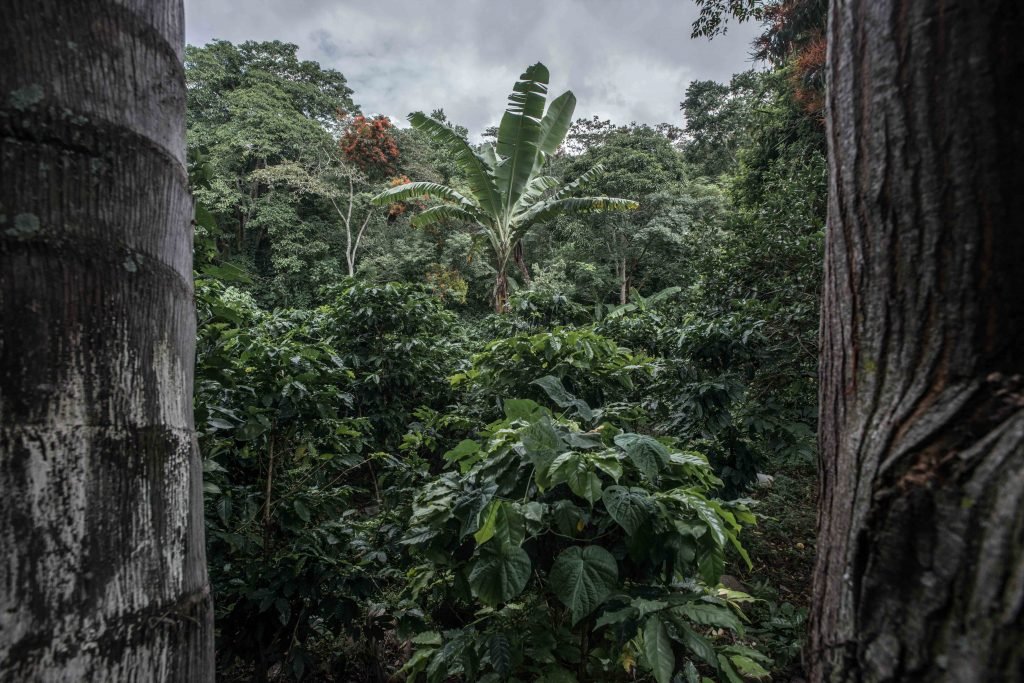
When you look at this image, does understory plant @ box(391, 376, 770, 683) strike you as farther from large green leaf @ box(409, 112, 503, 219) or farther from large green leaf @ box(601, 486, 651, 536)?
large green leaf @ box(409, 112, 503, 219)

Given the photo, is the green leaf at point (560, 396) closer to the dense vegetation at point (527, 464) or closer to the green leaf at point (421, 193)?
the dense vegetation at point (527, 464)

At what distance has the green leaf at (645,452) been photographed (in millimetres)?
1195

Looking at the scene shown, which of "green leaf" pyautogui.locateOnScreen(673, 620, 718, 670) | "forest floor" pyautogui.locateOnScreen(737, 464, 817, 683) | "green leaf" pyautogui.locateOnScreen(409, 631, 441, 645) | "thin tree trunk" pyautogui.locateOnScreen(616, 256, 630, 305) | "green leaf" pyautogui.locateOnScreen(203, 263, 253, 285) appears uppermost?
"thin tree trunk" pyautogui.locateOnScreen(616, 256, 630, 305)

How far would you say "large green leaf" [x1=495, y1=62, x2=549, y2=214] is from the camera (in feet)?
23.4

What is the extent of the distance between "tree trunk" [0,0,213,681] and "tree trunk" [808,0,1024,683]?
878 mm

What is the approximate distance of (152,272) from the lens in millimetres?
669

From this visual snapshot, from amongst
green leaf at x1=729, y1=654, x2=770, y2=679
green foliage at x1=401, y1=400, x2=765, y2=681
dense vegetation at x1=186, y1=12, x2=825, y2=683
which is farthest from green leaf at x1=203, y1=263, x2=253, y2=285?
green leaf at x1=729, y1=654, x2=770, y2=679

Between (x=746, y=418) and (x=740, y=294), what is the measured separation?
3.72 feet

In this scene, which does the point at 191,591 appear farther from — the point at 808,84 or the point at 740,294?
the point at 808,84

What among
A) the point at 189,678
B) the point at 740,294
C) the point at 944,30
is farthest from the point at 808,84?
the point at 189,678

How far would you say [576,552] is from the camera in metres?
1.24

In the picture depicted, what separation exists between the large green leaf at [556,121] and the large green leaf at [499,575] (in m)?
7.90

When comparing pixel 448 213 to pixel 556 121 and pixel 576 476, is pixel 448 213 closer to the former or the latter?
pixel 556 121

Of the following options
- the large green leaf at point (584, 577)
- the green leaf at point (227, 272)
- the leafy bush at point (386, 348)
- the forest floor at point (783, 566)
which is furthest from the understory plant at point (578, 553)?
the leafy bush at point (386, 348)
